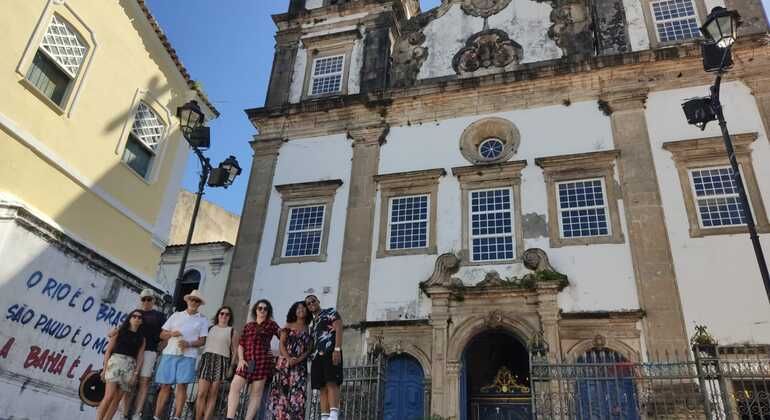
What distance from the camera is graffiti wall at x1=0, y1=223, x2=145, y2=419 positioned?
8742 millimetres

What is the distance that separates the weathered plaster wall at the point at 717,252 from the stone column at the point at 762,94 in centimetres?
12

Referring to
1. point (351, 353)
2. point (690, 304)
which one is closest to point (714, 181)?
point (690, 304)

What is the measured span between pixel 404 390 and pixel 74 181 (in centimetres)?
841

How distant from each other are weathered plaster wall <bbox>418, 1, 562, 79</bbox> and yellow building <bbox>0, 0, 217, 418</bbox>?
821 cm

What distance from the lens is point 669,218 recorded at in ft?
44.6

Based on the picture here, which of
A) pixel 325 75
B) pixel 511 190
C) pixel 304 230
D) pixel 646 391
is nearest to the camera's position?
pixel 646 391

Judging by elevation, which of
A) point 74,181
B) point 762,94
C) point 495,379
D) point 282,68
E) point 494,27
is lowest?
point 495,379

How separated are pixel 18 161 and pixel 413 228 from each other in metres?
9.20

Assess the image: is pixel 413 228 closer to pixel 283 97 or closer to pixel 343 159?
pixel 343 159

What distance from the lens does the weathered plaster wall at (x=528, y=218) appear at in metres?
13.3

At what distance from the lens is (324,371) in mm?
7371

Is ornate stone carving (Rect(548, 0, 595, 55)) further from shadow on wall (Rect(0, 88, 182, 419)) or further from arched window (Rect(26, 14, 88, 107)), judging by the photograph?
arched window (Rect(26, 14, 88, 107))

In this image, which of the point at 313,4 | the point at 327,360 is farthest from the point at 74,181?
the point at 313,4

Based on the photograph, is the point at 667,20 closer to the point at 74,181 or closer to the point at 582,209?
the point at 582,209
